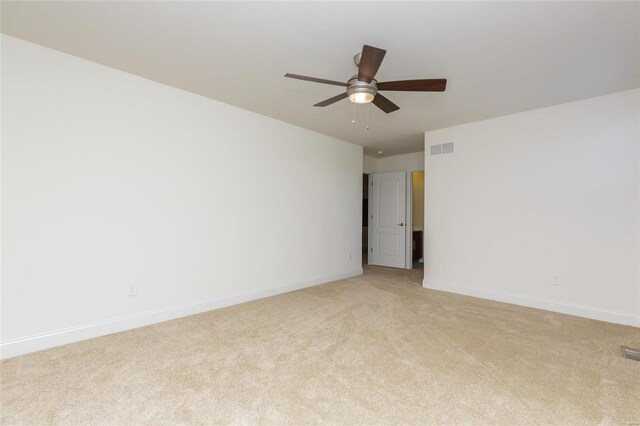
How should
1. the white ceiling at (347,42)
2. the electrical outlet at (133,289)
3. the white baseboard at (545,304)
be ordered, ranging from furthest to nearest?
the white baseboard at (545,304), the electrical outlet at (133,289), the white ceiling at (347,42)

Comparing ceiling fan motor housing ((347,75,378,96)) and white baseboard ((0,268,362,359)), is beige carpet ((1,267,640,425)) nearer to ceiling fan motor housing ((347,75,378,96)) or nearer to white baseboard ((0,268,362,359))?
white baseboard ((0,268,362,359))

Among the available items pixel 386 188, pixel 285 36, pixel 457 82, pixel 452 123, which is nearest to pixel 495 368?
pixel 457 82

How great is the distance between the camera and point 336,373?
221cm

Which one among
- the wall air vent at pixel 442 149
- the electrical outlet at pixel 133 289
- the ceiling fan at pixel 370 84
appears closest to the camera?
the ceiling fan at pixel 370 84

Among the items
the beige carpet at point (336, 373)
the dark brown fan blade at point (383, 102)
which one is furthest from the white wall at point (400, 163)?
the dark brown fan blade at point (383, 102)

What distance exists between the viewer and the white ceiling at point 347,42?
2068 millimetres

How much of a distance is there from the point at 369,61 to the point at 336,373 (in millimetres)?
2243

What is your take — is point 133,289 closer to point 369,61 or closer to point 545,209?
point 369,61

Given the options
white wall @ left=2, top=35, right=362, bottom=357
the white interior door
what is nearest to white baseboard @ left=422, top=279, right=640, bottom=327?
the white interior door

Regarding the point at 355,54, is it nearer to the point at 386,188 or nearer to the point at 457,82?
the point at 457,82

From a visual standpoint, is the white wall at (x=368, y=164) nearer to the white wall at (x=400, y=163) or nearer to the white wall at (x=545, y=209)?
the white wall at (x=400, y=163)

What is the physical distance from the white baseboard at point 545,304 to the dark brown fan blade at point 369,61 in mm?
3522

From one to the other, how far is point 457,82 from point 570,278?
2.74 metres

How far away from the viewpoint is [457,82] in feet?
10.2
